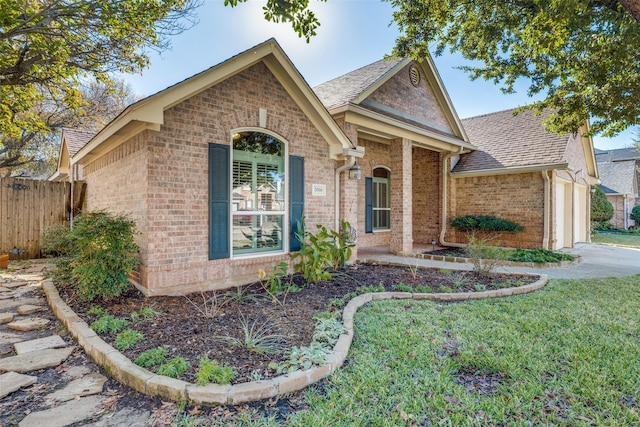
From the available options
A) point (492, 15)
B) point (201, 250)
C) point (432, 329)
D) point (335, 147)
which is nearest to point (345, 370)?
point (432, 329)

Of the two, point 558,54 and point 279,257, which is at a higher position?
point 558,54

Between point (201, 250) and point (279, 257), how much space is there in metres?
1.67

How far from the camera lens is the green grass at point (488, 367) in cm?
243

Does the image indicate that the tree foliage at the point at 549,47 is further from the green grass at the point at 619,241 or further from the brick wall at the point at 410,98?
the green grass at the point at 619,241

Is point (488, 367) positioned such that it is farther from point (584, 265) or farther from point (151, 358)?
point (584, 265)

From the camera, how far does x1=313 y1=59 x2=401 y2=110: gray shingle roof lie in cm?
841

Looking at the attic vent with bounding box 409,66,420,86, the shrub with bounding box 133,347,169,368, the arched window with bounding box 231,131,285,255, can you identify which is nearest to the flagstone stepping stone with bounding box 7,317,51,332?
the shrub with bounding box 133,347,169,368

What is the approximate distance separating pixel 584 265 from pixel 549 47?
5.88 m

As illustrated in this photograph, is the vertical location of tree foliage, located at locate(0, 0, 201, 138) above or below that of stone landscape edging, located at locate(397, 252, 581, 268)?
above

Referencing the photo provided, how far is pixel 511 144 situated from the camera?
12.3 metres

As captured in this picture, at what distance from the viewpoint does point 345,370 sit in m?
3.06

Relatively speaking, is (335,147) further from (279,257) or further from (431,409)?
(431,409)

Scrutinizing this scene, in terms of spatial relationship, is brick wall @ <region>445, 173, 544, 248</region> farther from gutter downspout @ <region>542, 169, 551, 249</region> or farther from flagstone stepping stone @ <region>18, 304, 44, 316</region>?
flagstone stepping stone @ <region>18, 304, 44, 316</region>

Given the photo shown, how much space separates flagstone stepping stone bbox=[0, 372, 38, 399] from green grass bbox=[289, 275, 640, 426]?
2489 mm
